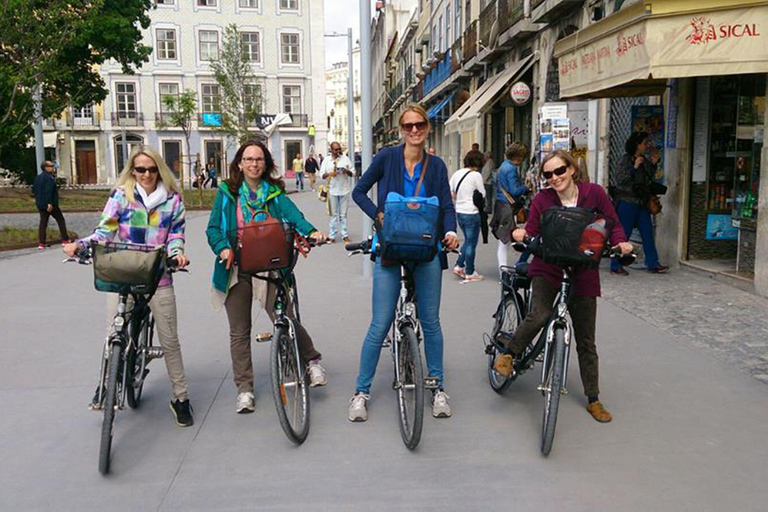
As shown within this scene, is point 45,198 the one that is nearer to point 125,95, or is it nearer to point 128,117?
point 128,117

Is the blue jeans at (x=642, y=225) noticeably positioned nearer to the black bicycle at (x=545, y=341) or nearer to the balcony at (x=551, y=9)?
the black bicycle at (x=545, y=341)

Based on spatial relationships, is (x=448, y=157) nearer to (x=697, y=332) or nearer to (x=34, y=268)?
(x=34, y=268)

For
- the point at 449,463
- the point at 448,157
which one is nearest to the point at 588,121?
the point at 449,463

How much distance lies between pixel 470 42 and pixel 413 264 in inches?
793

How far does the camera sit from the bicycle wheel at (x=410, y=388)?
404 centimetres

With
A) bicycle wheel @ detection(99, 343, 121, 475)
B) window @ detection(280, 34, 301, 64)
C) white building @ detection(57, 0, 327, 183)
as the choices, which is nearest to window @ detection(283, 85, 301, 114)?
white building @ detection(57, 0, 327, 183)

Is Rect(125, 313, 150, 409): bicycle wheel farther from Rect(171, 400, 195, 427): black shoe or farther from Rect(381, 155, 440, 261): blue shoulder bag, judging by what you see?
Rect(381, 155, 440, 261): blue shoulder bag

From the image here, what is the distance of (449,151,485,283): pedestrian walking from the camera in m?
9.38

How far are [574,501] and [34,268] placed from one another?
9.94 metres

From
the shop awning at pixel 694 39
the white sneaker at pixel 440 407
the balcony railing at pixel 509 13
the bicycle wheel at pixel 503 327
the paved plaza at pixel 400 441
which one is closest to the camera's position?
the paved plaza at pixel 400 441

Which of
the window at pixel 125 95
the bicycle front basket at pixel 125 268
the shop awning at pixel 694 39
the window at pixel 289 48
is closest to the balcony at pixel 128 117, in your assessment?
the window at pixel 125 95

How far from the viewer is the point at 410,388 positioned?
426 centimetres

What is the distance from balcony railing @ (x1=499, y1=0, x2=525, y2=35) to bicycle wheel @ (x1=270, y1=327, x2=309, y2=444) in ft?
47.1

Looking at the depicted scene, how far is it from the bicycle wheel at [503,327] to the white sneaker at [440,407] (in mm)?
496
